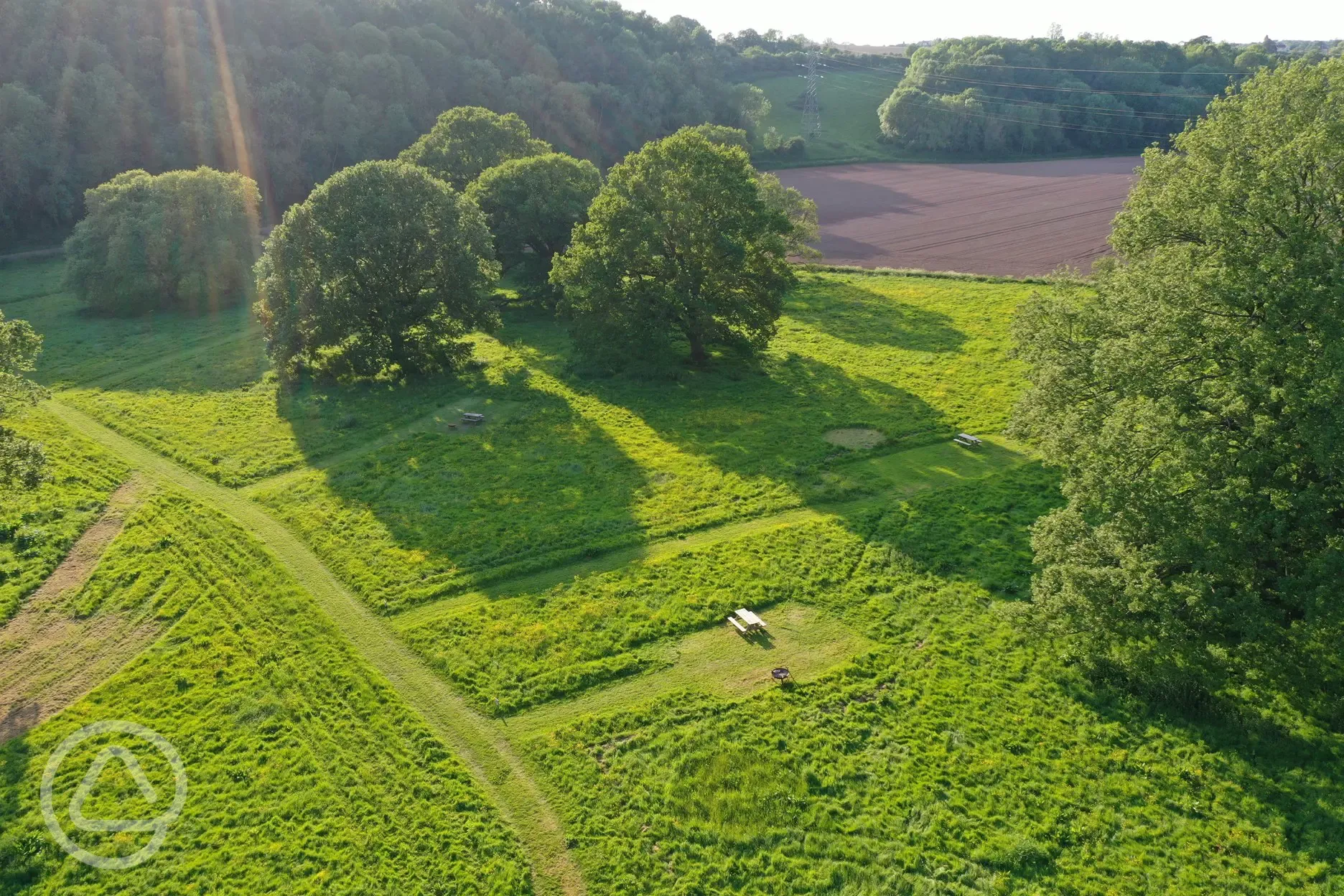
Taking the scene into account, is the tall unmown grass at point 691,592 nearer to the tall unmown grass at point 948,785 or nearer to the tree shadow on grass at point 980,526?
the tree shadow on grass at point 980,526

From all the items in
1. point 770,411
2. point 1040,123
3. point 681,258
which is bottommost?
point 770,411

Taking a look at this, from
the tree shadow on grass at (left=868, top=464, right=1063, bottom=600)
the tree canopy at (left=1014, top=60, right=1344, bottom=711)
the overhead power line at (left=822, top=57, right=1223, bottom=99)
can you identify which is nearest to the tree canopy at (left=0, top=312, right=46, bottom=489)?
the tree shadow on grass at (left=868, top=464, right=1063, bottom=600)

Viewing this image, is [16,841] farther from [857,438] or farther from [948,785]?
[857,438]

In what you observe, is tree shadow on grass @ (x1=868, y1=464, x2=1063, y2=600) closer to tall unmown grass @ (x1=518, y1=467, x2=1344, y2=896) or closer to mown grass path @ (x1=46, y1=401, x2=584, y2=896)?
tall unmown grass @ (x1=518, y1=467, x2=1344, y2=896)

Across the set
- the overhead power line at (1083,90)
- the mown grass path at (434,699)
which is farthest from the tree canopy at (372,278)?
the overhead power line at (1083,90)

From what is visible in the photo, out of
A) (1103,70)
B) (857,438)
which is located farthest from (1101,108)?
(857,438)

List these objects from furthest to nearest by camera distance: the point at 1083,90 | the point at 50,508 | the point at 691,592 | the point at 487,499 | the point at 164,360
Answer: the point at 1083,90, the point at 164,360, the point at 487,499, the point at 50,508, the point at 691,592
